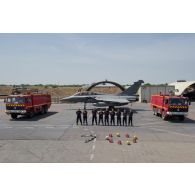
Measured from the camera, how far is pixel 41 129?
21.2m

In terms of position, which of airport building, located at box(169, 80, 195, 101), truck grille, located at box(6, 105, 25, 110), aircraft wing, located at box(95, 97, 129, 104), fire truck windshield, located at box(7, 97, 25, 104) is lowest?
airport building, located at box(169, 80, 195, 101)

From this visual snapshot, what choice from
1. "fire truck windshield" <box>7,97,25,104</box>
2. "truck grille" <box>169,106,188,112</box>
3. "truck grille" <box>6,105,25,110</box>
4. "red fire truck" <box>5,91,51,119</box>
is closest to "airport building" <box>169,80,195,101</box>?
"truck grille" <box>169,106,188,112</box>

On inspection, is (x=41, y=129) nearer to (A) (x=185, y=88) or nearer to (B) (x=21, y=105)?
(B) (x=21, y=105)

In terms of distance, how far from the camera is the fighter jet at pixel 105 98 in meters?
37.0

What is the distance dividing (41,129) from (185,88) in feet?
180

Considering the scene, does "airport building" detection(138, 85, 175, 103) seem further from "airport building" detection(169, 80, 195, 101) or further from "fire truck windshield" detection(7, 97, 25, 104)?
"fire truck windshield" detection(7, 97, 25, 104)

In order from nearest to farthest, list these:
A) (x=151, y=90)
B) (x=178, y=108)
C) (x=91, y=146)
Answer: (x=91, y=146)
(x=178, y=108)
(x=151, y=90)

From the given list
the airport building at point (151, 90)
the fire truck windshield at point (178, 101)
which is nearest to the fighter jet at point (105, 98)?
the fire truck windshield at point (178, 101)

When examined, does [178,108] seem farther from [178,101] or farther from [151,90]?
[151,90]

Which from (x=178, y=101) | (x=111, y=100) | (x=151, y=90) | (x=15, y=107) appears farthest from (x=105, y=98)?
(x=151, y=90)

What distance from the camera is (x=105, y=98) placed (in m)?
38.9

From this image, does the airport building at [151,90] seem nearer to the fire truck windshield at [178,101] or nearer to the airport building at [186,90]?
the airport building at [186,90]

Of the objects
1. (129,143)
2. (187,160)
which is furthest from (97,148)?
(187,160)

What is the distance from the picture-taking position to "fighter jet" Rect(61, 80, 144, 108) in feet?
121
